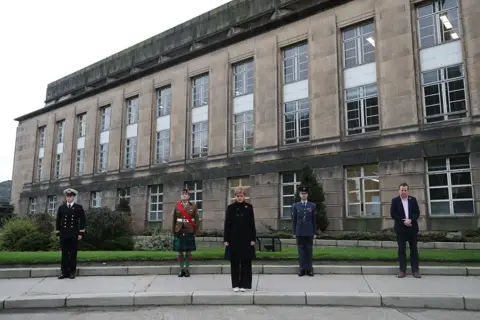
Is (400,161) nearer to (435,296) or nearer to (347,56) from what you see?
(347,56)

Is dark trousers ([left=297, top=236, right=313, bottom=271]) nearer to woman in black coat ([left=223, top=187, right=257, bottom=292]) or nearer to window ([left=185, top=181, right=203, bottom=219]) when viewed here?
woman in black coat ([left=223, top=187, right=257, bottom=292])

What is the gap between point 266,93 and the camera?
2278 cm

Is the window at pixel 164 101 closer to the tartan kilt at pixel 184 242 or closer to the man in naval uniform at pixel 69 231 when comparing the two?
the man in naval uniform at pixel 69 231

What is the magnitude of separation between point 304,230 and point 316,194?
9637 mm

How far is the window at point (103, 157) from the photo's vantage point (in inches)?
1300

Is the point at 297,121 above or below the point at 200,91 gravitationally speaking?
below

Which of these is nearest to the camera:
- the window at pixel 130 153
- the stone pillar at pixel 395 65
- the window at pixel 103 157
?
the stone pillar at pixel 395 65

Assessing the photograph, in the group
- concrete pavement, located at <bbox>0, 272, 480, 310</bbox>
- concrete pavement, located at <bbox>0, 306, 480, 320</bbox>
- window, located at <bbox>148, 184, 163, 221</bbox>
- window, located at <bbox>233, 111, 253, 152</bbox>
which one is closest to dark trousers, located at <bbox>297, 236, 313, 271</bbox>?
concrete pavement, located at <bbox>0, 272, 480, 310</bbox>

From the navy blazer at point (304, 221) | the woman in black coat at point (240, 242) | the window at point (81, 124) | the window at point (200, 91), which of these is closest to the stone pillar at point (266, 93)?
the window at point (200, 91)

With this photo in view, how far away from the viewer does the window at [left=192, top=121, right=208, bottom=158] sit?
85.1ft

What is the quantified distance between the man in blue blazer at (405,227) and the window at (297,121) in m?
12.4

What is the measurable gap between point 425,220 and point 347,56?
9017mm

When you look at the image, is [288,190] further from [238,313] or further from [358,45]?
[238,313]

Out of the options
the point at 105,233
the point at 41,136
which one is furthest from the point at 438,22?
the point at 41,136
